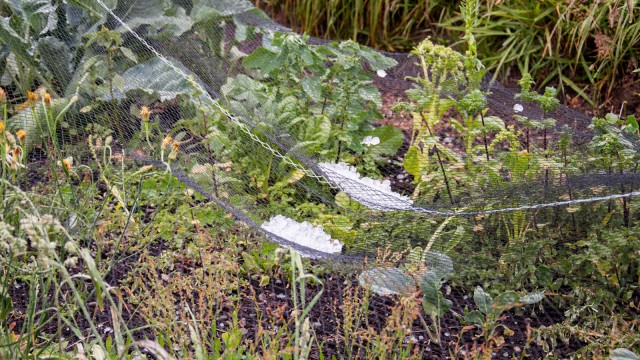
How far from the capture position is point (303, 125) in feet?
9.83

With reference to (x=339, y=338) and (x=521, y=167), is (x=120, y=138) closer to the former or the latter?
(x=339, y=338)

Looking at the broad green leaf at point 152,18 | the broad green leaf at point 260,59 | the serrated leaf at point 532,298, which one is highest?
the broad green leaf at point 152,18

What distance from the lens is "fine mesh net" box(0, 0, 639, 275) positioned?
2.42 m

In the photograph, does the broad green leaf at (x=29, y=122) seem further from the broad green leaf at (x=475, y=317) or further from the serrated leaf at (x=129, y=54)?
the broad green leaf at (x=475, y=317)

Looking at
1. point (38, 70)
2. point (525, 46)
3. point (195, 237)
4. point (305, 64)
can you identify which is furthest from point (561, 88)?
point (38, 70)

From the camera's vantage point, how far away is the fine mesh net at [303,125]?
7.95 feet

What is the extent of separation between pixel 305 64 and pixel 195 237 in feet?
2.74

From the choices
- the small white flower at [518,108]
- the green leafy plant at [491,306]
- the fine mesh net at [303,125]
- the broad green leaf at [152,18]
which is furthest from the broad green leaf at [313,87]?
the green leafy plant at [491,306]

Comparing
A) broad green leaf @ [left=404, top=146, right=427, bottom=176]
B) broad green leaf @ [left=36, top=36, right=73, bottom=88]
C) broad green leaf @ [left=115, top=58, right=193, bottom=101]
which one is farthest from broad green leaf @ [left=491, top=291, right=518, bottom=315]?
broad green leaf @ [left=36, top=36, right=73, bottom=88]

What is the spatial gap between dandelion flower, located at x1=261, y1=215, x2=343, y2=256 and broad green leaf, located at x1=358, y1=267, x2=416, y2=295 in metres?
0.23

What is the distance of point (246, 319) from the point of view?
95.7 inches

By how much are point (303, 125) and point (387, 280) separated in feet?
2.94

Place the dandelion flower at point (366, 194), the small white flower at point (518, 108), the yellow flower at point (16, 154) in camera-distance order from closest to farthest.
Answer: the yellow flower at point (16, 154), the dandelion flower at point (366, 194), the small white flower at point (518, 108)

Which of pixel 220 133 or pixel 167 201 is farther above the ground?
pixel 220 133
